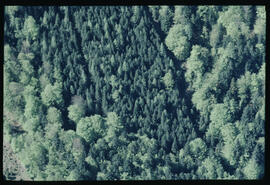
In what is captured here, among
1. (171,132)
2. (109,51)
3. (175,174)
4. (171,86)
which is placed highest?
(109,51)

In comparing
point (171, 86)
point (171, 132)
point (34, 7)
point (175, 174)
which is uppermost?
point (34, 7)

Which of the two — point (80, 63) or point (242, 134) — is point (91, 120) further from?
point (242, 134)

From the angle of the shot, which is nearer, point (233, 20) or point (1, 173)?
point (1, 173)

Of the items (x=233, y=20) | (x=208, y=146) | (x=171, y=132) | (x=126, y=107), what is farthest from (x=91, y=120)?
(x=233, y=20)

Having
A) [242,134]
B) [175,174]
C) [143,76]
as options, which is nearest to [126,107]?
[143,76]

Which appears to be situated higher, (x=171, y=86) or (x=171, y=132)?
(x=171, y=86)

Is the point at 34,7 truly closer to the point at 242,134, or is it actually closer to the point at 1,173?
the point at 1,173
